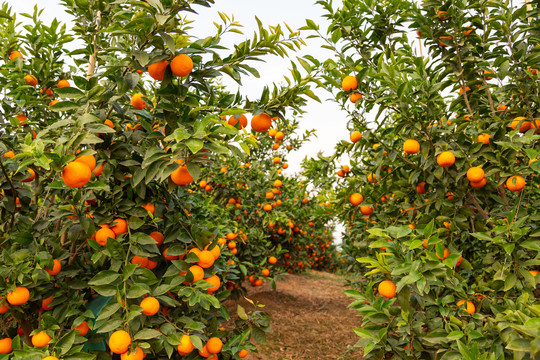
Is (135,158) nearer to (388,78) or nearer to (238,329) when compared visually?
(238,329)

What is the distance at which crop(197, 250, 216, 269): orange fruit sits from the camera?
1.45 metres

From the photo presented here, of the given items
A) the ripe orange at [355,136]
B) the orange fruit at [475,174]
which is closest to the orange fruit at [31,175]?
the ripe orange at [355,136]

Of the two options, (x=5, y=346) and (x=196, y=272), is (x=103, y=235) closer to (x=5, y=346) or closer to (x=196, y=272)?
(x=196, y=272)

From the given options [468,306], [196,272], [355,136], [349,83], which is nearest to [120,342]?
[196,272]

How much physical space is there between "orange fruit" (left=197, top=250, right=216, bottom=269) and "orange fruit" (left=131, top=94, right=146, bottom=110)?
826mm

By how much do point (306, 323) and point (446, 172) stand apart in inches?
156

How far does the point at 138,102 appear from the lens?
5.42 ft

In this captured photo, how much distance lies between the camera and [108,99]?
56.3 inches

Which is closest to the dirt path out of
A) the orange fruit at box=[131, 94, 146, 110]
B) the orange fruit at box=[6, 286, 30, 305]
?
the orange fruit at box=[6, 286, 30, 305]

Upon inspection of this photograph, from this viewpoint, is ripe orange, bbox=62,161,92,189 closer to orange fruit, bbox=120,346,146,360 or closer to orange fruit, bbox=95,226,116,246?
orange fruit, bbox=95,226,116,246

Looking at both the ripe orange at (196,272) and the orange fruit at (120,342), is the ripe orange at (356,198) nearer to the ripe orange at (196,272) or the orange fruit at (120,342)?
the ripe orange at (196,272)

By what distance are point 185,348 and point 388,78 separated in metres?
1.87

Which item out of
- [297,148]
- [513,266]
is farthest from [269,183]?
[513,266]

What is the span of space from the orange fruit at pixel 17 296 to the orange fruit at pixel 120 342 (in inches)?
20.5
